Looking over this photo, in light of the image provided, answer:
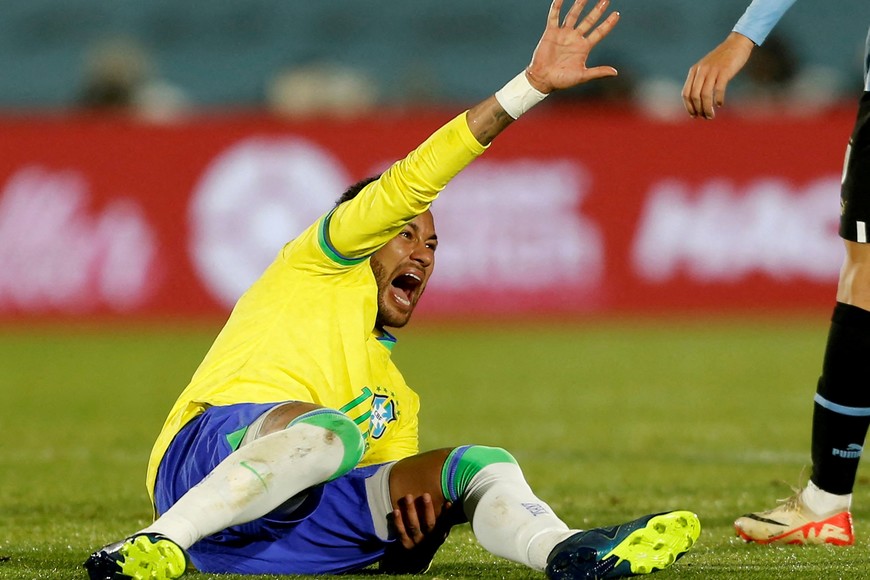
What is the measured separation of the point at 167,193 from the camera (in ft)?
40.9

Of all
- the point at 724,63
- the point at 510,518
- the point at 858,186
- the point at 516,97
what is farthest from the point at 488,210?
the point at 510,518

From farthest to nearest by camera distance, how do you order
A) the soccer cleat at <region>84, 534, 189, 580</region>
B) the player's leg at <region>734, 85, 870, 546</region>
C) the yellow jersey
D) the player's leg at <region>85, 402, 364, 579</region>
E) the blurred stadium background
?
the blurred stadium background → the player's leg at <region>734, 85, 870, 546</region> → the yellow jersey → the player's leg at <region>85, 402, 364, 579</region> → the soccer cleat at <region>84, 534, 189, 580</region>

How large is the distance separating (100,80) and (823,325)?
709 centimetres

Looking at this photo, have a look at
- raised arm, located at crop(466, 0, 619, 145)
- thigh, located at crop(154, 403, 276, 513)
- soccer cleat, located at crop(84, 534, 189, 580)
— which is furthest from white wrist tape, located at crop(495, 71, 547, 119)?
soccer cleat, located at crop(84, 534, 189, 580)

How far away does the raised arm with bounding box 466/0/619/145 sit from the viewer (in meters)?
3.87

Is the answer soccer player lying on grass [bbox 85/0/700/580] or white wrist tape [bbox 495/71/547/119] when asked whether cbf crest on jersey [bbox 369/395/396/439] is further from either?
white wrist tape [bbox 495/71/547/119]

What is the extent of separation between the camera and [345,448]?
357cm

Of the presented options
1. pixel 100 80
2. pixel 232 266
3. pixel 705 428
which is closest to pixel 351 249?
pixel 705 428

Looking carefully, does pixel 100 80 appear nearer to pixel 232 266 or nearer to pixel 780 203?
pixel 232 266

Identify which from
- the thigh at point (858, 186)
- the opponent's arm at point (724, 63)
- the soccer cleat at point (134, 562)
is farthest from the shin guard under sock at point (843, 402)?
the soccer cleat at point (134, 562)

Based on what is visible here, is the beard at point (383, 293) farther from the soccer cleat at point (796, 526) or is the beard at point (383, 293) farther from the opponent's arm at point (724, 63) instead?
the soccer cleat at point (796, 526)

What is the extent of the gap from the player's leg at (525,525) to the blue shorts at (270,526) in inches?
5.0

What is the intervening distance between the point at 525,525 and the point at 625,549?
28cm

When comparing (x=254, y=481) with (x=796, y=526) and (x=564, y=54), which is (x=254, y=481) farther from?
(x=796, y=526)
